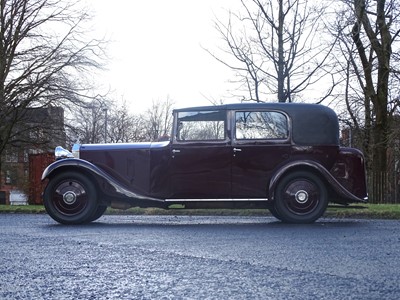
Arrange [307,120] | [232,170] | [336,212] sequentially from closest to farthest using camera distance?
1. [232,170]
2. [307,120]
3. [336,212]

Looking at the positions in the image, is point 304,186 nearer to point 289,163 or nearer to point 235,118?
point 289,163

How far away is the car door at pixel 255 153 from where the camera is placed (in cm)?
1024

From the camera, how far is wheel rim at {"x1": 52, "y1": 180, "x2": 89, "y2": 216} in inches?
408

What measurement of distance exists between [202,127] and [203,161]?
593 mm

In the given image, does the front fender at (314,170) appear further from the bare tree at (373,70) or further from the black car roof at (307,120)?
the bare tree at (373,70)

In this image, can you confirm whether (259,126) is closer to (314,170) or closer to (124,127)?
(314,170)

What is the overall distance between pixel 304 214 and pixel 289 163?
2.69ft

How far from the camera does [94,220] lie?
11.1 metres

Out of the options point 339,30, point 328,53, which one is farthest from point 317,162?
point 339,30

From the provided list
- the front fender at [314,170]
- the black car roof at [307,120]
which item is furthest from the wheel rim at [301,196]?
the black car roof at [307,120]

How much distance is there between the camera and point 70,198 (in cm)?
1039

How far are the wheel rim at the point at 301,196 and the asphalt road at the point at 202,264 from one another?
1567 mm

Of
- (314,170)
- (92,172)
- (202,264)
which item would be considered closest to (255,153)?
(314,170)

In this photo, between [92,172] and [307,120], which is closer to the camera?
[92,172]
